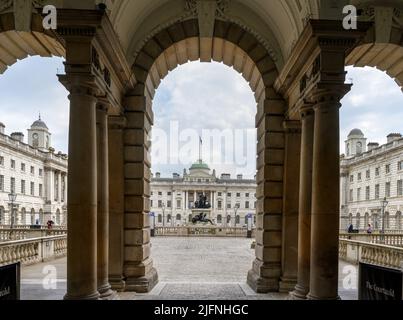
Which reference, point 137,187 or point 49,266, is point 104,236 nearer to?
point 137,187

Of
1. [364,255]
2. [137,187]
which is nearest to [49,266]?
[137,187]

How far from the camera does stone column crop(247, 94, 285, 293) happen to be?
1228cm

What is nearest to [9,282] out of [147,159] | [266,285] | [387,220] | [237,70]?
[147,159]

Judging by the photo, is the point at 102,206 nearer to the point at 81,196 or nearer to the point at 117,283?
the point at 81,196

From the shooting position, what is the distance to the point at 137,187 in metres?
12.3

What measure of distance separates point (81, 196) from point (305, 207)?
538 centimetres

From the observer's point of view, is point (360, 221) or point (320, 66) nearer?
point (320, 66)

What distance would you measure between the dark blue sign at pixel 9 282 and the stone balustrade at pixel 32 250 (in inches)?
347

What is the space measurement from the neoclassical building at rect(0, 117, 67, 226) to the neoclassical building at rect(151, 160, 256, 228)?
41.4m

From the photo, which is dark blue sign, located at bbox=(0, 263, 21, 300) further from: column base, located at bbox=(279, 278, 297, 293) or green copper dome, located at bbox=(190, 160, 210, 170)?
green copper dome, located at bbox=(190, 160, 210, 170)

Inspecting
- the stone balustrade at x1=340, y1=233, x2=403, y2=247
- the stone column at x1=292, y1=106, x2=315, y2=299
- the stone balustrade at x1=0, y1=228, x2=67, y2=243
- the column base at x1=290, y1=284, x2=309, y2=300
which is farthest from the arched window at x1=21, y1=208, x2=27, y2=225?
the stone column at x1=292, y1=106, x2=315, y2=299
